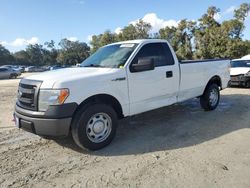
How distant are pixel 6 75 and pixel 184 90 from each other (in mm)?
30871

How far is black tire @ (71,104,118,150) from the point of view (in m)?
4.62

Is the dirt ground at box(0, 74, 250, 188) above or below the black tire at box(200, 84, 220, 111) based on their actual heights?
below

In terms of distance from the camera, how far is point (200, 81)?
7.27 meters

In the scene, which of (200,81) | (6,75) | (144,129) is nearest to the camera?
(144,129)

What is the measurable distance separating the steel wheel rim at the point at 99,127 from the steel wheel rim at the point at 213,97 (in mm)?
3863

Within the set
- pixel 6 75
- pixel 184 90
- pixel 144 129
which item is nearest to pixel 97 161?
pixel 144 129

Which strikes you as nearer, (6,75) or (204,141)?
(204,141)

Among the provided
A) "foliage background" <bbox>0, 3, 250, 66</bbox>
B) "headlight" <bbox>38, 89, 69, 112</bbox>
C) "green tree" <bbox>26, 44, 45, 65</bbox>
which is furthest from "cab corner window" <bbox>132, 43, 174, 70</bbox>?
"green tree" <bbox>26, 44, 45, 65</bbox>

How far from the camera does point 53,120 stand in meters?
4.39

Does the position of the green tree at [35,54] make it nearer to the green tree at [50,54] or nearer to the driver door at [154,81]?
the green tree at [50,54]

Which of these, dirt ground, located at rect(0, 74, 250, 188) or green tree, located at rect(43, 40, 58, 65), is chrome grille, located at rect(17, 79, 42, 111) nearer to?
dirt ground, located at rect(0, 74, 250, 188)

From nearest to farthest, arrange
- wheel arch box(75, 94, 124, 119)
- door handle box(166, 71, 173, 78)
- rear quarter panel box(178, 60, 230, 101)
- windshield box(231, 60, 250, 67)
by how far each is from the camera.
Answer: wheel arch box(75, 94, 124, 119), door handle box(166, 71, 173, 78), rear quarter panel box(178, 60, 230, 101), windshield box(231, 60, 250, 67)

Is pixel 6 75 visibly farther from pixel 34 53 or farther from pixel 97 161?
pixel 34 53

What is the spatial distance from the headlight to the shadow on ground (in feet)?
3.41
